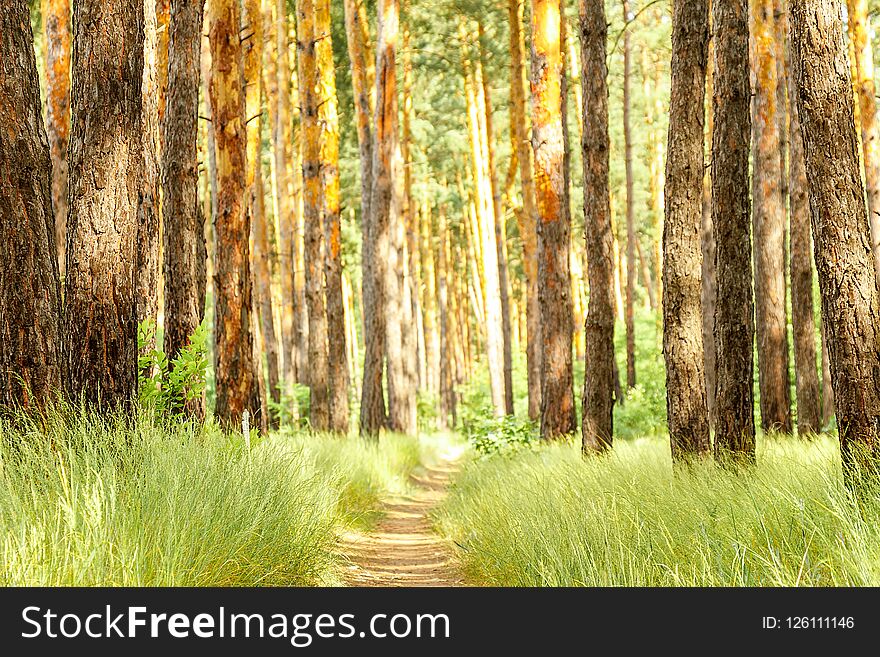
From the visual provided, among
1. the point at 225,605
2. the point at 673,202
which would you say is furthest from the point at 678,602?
the point at 673,202

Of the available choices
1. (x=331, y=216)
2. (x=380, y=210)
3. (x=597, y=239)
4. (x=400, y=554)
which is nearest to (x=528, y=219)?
(x=380, y=210)

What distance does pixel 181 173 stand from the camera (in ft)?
30.2

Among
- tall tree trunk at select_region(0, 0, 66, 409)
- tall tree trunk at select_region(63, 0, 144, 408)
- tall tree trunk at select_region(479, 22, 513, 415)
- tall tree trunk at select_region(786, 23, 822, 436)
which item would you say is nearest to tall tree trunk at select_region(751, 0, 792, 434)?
tall tree trunk at select_region(786, 23, 822, 436)

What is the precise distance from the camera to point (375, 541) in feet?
28.1

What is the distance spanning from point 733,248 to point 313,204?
9098mm

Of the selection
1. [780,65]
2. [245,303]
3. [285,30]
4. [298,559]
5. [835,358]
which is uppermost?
[285,30]

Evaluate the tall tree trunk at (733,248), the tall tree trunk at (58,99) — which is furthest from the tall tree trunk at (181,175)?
the tall tree trunk at (733,248)

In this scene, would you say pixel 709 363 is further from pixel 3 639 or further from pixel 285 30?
pixel 3 639

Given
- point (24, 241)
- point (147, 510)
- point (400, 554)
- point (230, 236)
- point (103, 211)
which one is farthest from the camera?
point (230, 236)

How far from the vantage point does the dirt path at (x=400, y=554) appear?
254 inches

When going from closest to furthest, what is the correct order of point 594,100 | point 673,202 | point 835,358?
point 835,358 < point 673,202 < point 594,100

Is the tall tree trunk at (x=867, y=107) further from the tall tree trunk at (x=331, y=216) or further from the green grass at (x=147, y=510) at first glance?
the green grass at (x=147, y=510)

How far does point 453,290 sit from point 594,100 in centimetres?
3847

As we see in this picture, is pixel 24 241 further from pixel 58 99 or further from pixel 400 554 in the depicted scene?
pixel 58 99
